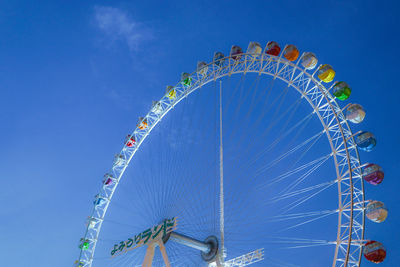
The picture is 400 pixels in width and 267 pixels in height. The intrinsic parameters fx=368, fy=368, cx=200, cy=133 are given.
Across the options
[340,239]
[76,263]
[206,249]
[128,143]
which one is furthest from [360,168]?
[76,263]

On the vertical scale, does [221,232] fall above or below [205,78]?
→ below

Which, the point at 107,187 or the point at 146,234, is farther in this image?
the point at 107,187

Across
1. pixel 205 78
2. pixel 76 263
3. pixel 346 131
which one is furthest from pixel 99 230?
pixel 346 131

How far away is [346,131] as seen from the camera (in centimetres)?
1670

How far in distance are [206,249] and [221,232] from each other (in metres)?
1.45

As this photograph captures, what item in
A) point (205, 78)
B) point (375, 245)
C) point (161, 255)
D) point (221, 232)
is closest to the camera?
point (375, 245)

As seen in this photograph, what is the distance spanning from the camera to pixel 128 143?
26.8 m

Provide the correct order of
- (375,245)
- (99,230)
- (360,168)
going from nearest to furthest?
(375,245)
(360,168)
(99,230)

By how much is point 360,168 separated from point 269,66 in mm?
6920

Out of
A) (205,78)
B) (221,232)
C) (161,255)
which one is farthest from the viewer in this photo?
(205,78)

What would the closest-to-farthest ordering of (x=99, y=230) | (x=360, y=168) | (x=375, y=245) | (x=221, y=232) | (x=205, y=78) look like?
(x=375, y=245) < (x=360, y=168) < (x=221, y=232) < (x=205, y=78) < (x=99, y=230)

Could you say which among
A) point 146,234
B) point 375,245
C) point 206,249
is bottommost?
point 375,245

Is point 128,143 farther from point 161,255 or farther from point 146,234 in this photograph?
point 161,255

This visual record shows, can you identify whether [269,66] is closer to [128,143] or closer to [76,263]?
[128,143]
